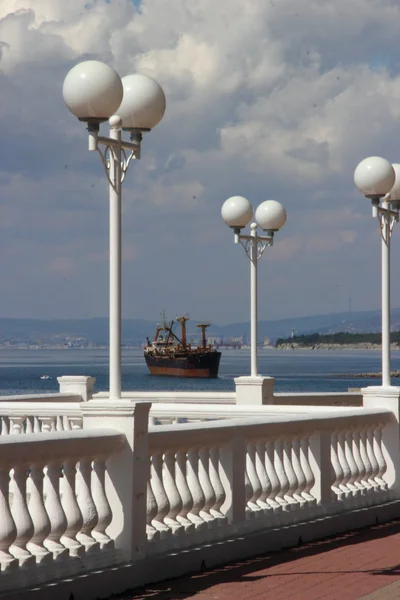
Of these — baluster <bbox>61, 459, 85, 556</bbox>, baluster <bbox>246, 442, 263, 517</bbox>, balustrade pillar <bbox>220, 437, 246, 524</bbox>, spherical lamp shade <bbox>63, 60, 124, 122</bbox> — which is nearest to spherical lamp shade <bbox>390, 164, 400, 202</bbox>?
baluster <bbox>246, 442, 263, 517</bbox>

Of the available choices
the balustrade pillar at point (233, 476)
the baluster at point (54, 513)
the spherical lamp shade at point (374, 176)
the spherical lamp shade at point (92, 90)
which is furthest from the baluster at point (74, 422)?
the baluster at point (54, 513)

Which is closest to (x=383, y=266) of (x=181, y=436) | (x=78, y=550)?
(x=181, y=436)

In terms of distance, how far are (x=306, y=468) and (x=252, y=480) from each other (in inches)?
42.1

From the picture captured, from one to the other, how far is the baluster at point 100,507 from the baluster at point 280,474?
2.69 metres

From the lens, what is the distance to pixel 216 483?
1032 cm

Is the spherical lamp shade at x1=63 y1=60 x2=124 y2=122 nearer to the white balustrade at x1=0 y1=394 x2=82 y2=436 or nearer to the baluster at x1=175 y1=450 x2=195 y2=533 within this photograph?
the baluster at x1=175 y1=450 x2=195 y2=533

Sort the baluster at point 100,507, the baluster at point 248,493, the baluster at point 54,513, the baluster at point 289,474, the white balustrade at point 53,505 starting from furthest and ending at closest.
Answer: the baluster at point 289,474
the baluster at point 248,493
the baluster at point 100,507
the baluster at point 54,513
the white balustrade at point 53,505

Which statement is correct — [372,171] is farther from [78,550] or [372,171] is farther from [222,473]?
[78,550]

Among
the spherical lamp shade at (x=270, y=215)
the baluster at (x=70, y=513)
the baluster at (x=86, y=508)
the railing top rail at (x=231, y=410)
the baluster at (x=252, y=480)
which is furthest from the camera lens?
the spherical lamp shade at (x=270, y=215)

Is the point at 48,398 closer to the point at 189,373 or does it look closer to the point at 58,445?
the point at 58,445

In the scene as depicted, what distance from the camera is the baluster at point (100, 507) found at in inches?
353

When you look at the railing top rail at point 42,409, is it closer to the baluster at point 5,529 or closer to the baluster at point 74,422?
the baluster at point 74,422

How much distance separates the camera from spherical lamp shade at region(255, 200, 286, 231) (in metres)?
19.0

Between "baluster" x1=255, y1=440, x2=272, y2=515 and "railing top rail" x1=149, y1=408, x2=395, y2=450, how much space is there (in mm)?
139
